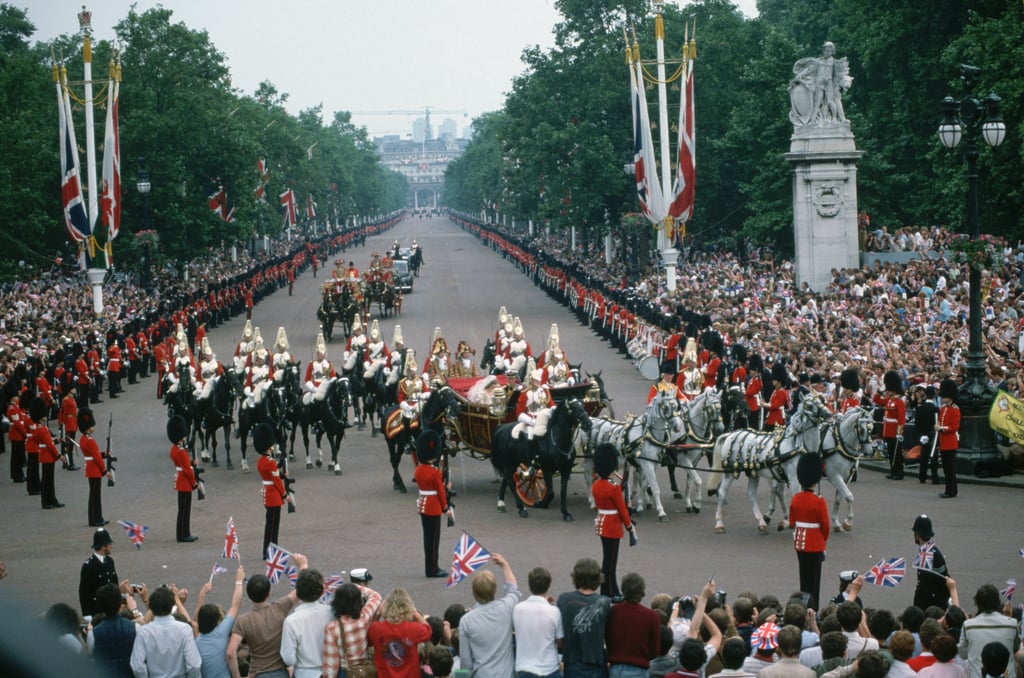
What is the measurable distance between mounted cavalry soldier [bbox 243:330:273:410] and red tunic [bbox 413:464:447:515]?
27.7 ft

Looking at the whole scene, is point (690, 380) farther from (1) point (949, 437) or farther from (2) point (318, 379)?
(2) point (318, 379)

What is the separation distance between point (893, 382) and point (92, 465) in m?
11.3

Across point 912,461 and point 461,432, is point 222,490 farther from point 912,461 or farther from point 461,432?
point 912,461

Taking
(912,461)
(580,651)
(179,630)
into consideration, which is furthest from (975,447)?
(179,630)

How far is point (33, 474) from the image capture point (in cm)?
2044

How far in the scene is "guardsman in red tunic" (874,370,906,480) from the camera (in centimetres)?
1861

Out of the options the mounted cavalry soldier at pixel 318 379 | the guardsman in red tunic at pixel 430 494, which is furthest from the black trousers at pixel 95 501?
the guardsman in red tunic at pixel 430 494

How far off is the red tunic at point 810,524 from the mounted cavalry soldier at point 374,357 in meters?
13.6

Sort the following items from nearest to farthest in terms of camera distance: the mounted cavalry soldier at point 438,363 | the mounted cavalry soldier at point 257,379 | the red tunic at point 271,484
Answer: the red tunic at point 271,484 < the mounted cavalry soldier at point 438,363 < the mounted cavalry soldier at point 257,379

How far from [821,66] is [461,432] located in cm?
1809

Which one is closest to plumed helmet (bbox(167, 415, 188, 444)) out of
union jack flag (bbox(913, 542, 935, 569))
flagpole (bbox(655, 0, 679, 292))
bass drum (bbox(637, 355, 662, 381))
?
union jack flag (bbox(913, 542, 935, 569))

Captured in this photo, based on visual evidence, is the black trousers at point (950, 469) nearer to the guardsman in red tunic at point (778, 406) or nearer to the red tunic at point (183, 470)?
the guardsman in red tunic at point (778, 406)

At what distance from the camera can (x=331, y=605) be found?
745 centimetres

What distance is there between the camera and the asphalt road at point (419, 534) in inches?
541
